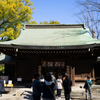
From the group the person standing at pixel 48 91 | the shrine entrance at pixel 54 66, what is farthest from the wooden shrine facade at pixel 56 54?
the person standing at pixel 48 91

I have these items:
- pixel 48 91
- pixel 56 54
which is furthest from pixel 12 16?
pixel 48 91

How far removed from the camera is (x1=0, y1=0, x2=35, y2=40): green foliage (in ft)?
64.0

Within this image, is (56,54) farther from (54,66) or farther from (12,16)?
(12,16)

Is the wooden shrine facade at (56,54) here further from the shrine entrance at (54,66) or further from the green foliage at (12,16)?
the green foliage at (12,16)

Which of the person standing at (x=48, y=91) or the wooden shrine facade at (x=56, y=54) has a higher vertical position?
the wooden shrine facade at (x=56, y=54)

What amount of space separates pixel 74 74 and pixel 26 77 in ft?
15.0

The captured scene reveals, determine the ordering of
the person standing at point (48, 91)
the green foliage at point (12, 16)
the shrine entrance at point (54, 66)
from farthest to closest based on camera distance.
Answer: the green foliage at point (12, 16) → the shrine entrance at point (54, 66) → the person standing at point (48, 91)

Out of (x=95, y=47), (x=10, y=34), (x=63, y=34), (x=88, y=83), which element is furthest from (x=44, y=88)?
(x=10, y=34)

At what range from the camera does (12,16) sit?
20781mm

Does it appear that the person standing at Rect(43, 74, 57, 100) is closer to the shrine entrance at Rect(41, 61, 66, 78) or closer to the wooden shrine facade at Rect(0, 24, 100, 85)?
the wooden shrine facade at Rect(0, 24, 100, 85)

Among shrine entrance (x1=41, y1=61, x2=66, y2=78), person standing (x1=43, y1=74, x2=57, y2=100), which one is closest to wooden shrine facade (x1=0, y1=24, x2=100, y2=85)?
shrine entrance (x1=41, y1=61, x2=66, y2=78)

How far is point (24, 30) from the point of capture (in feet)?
50.9

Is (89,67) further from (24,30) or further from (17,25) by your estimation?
(17,25)

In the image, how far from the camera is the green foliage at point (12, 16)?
19.5 meters
